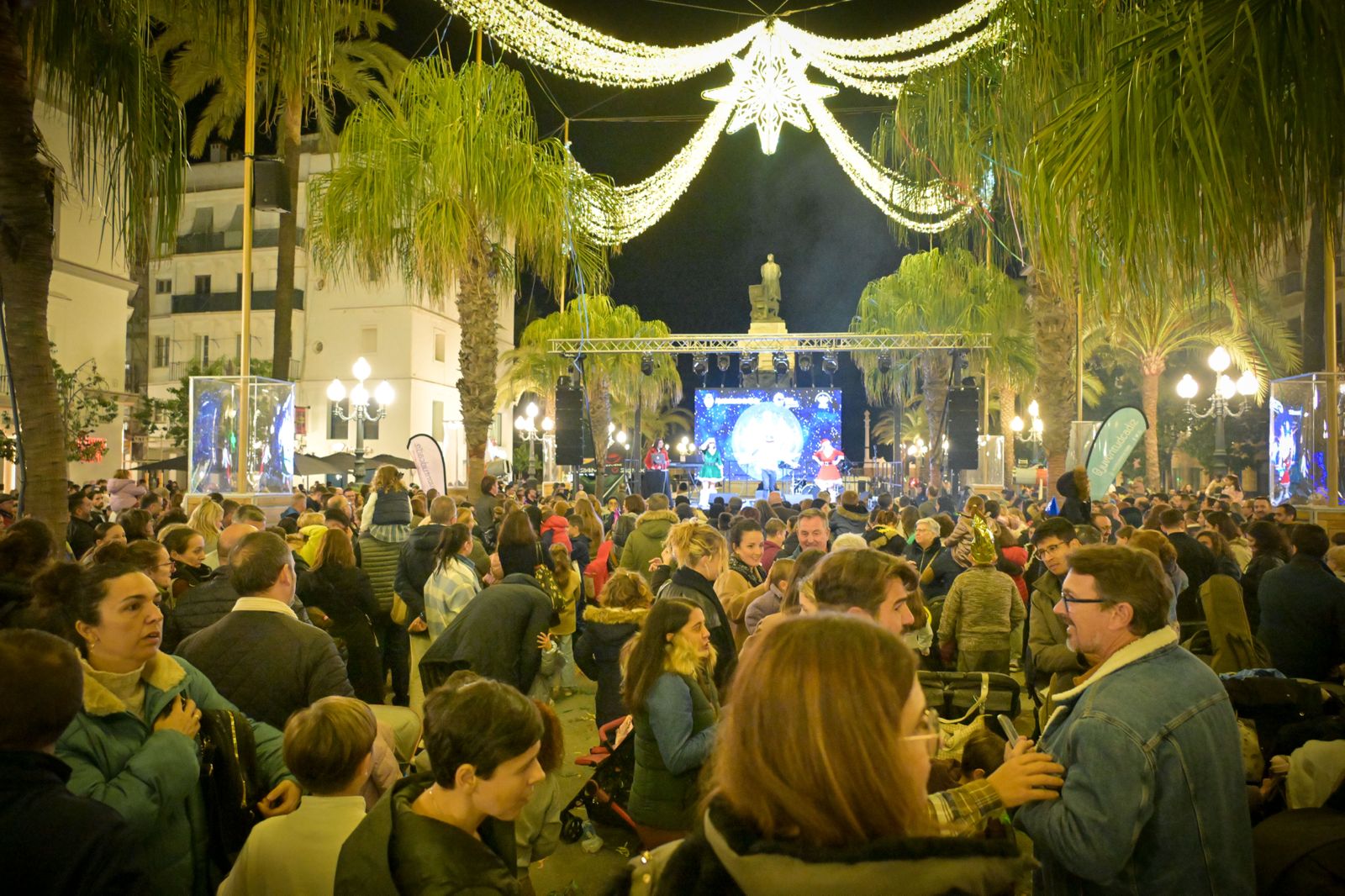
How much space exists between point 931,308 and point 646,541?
69.0 feet

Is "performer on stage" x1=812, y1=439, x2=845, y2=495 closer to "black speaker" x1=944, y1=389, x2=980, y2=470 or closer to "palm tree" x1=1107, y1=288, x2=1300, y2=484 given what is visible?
"palm tree" x1=1107, y1=288, x2=1300, y2=484

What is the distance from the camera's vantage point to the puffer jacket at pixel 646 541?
8.88 meters

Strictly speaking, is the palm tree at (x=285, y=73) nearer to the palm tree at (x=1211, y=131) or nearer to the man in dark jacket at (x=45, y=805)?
the palm tree at (x=1211, y=131)

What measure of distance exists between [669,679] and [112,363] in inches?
1266

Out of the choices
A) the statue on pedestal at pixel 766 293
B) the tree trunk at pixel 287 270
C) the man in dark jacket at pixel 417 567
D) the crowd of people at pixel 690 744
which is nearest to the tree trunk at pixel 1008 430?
the statue on pedestal at pixel 766 293

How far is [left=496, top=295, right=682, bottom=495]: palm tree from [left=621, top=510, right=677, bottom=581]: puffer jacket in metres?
15.7

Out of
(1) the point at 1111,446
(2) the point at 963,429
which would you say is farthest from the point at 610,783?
(2) the point at 963,429

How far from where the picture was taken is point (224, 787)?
3127 mm

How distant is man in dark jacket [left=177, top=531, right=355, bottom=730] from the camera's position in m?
3.81

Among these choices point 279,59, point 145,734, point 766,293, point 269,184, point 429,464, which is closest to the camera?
point 145,734

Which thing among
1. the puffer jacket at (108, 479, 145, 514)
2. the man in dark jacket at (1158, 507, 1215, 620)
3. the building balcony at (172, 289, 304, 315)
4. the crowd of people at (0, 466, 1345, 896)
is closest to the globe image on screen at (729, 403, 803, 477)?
the puffer jacket at (108, 479, 145, 514)

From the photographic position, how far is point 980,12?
12016mm

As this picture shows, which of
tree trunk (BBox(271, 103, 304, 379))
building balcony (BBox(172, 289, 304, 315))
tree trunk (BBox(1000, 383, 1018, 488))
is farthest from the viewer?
building balcony (BBox(172, 289, 304, 315))

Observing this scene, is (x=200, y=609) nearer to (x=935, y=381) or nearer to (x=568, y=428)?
(x=568, y=428)
